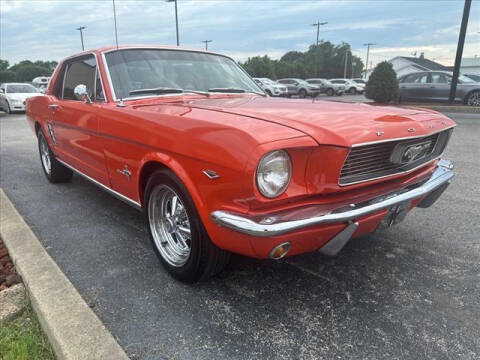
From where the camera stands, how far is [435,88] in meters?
15.6

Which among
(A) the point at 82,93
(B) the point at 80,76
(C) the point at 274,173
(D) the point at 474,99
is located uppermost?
(B) the point at 80,76

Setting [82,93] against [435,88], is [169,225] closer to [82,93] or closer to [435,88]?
[82,93]

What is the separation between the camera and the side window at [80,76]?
3.64 meters

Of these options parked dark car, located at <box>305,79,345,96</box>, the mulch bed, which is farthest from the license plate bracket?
parked dark car, located at <box>305,79,345,96</box>

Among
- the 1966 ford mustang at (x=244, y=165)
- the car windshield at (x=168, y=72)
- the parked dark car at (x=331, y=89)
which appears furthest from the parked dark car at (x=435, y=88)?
the parked dark car at (x=331, y=89)

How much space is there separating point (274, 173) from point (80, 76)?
9.66ft

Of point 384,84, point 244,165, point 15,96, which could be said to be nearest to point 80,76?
point 244,165

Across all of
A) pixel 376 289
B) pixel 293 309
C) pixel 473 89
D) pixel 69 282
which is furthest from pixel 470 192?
pixel 473 89

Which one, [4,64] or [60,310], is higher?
[4,64]

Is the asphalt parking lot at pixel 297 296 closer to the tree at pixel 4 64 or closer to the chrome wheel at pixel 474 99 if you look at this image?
the chrome wheel at pixel 474 99

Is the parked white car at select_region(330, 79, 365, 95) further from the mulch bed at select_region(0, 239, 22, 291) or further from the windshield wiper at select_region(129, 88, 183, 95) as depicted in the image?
the mulch bed at select_region(0, 239, 22, 291)

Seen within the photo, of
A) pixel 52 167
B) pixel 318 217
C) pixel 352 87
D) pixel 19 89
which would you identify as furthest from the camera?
pixel 352 87

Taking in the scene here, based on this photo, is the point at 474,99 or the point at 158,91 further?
the point at 474,99

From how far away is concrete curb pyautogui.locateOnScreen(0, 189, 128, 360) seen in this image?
1960 mm
